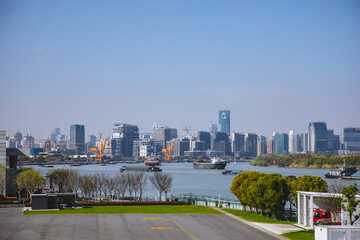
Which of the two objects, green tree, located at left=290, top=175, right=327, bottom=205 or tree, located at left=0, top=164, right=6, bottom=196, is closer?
green tree, located at left=290, top=175, right=327, bottom=205

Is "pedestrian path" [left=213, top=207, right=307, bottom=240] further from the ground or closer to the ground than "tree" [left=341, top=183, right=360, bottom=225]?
closer to the ground

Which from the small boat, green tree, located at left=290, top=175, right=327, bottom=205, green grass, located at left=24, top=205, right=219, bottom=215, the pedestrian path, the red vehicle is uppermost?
green tree, located at left=290, top=175, right=327, bottom=205

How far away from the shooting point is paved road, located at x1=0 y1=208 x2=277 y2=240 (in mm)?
37594

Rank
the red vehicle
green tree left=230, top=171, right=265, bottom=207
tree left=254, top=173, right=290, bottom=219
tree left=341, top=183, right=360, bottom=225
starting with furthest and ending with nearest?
green tree left=230, top=171, right=265, bottom=207 < tree left=254, top=173, right=290, bottom=219 < the red vehicle < tree left=341, top=183, right=360, bottom=225

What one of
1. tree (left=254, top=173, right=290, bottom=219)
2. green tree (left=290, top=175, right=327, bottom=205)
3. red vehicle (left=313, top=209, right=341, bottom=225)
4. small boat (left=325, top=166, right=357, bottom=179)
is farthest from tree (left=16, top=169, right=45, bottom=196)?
small boat (left=325, top=166, right=357, bottom=179)

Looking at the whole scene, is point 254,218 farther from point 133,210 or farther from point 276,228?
point 133,210

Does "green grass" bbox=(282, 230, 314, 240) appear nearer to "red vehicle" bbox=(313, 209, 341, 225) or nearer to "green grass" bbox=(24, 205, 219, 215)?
"red vehicle" bbox=(313, 209, 341, 225)

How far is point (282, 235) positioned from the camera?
130 ft

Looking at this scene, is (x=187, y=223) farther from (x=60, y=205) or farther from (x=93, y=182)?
(x=93, y=182)

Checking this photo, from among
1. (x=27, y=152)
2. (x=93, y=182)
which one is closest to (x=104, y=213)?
(x=93, y=182)

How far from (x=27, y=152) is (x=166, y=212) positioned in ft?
139

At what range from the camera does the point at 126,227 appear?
1656 inches

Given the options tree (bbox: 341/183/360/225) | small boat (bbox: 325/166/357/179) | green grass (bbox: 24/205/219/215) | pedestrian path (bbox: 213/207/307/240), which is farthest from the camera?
small boat (bbox: 325/166/357/179)

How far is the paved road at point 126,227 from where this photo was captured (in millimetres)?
37594
